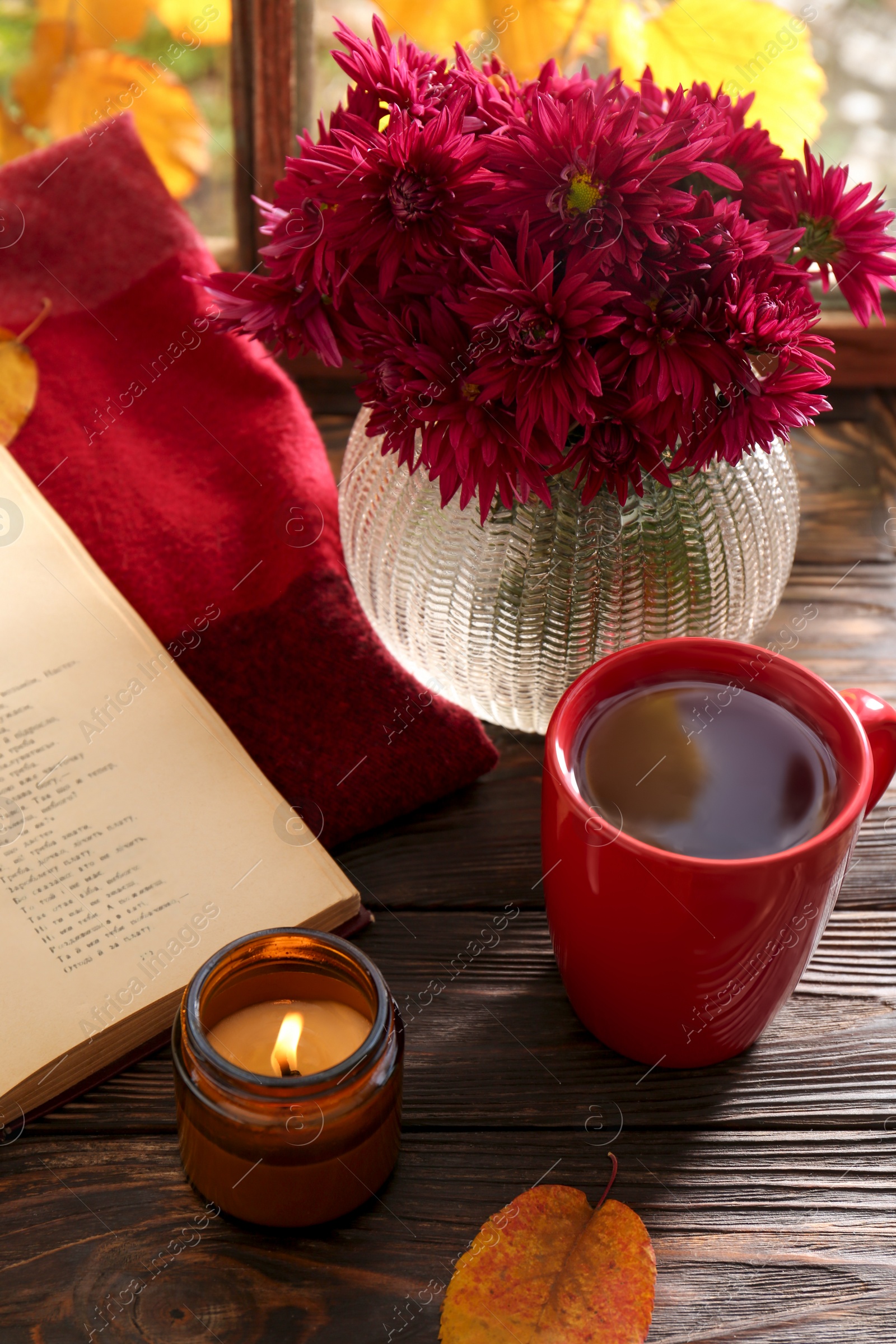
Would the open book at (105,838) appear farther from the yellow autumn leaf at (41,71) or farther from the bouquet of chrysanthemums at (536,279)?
the yellow autumn leaf at (41,71)

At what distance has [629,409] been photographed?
1.35ft

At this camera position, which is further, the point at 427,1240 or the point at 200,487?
the point at 200,487

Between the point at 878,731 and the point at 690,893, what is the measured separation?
4.6 inches

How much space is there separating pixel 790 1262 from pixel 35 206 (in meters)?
0.70

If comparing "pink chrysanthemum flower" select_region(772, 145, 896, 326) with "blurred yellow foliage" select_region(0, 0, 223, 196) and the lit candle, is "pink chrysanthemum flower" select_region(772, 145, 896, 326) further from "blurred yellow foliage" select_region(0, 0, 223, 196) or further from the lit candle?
"blurred yellow foliage" select_region(0, 0, 223, 196)

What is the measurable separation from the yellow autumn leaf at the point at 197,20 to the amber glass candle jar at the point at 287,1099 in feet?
2.12

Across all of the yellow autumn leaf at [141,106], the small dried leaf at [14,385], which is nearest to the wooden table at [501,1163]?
the small dried leaf at [14,385]

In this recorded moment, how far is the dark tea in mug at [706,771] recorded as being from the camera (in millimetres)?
418

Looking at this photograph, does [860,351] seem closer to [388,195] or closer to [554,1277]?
[388,195]

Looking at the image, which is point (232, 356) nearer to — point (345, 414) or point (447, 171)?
point (345, 414)

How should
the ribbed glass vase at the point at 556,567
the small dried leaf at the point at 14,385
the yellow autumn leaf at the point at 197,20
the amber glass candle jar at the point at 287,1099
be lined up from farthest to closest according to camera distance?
the yellow autumn leaf at the point at 197,20 < the small dried leaf at the point at 14,385 < the ribbed glass vase at the point at 556,567 < the amber glass candle jar at the point at 287,1099

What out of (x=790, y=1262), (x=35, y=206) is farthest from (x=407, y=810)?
(x=35, y=206)

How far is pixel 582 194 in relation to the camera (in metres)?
0.39

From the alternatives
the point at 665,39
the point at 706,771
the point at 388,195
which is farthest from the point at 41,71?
the point at 706,771
